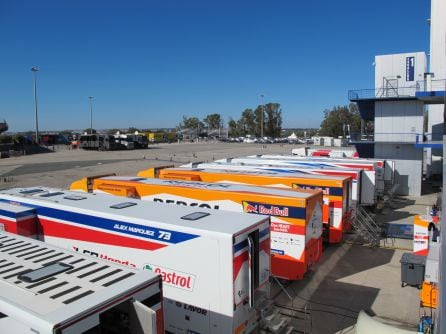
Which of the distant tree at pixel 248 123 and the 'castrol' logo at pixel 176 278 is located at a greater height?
the distant tree at pixel 248 123

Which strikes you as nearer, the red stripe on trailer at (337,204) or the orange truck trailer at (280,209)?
the orange truck trailer at (280,209)

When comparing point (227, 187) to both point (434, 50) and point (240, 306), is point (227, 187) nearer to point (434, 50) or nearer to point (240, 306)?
point (240, 306)

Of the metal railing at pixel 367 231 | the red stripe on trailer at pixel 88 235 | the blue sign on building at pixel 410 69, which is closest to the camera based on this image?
the red stripe on trailer at pixel 88 235

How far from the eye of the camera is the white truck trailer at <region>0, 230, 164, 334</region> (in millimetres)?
4160

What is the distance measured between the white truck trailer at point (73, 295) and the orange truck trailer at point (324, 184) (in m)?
9.93

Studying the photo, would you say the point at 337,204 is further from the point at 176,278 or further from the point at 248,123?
the point at 248,123

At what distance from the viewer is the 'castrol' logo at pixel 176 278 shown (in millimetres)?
7363

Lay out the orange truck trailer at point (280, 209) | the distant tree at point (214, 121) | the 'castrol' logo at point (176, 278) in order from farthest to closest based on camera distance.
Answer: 1. the distant tree at point (214, 121)
2. the orange truck trailer at point (280, 209)
3. the 'castrol' logo at point (176, 278)

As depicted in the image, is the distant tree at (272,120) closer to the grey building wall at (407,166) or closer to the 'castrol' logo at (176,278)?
the grey building wall at (407,166)

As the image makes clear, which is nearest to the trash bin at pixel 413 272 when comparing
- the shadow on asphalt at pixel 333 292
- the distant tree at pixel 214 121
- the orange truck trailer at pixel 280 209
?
the shadow on asphalt at pixel 333 292

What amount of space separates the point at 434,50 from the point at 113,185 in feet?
110

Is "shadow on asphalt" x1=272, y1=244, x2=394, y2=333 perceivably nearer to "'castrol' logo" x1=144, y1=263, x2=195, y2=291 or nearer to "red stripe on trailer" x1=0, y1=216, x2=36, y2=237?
"'castrol' logo" x1=144, y1=263, x2=195, y2=291

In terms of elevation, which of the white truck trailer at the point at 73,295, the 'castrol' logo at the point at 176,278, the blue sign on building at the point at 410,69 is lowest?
the 'castrol' logo at the point at 176,278

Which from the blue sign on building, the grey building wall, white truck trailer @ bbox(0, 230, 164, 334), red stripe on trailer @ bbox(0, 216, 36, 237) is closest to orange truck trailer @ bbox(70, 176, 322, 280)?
red stripe on trailer @ bbox(0, 216, 36, 237)
